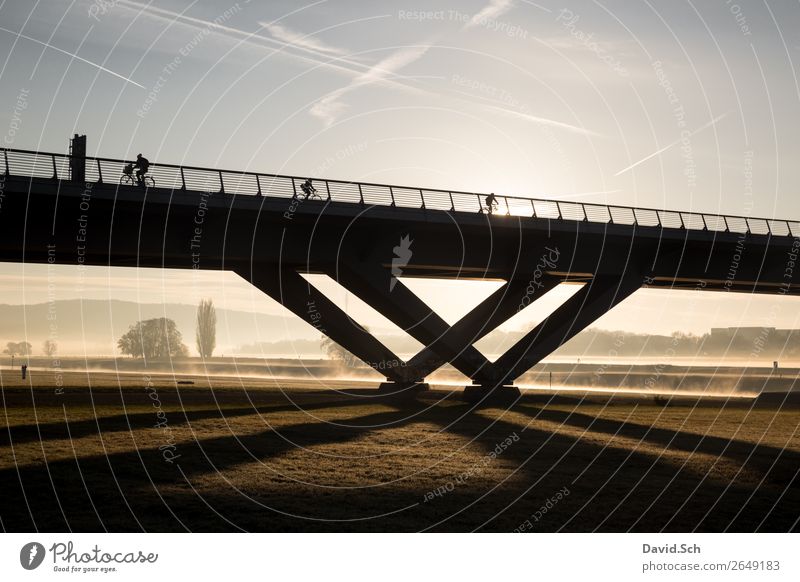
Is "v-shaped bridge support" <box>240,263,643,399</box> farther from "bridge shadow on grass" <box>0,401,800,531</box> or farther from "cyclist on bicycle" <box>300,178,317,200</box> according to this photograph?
"bridge shadow on grass" <box>0,401,800,531</box>

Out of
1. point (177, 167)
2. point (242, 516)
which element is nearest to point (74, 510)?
point (242, 516)

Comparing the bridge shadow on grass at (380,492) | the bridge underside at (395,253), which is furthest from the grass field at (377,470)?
the bridge underside at (395,253)

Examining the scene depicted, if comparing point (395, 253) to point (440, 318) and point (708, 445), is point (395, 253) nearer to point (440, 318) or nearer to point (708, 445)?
point (440, 318)

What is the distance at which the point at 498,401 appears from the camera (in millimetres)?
52000

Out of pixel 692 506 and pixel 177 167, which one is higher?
pixel 177 167

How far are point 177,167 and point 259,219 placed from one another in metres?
5.64

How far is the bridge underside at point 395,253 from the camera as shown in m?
40.8

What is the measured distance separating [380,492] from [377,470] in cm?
335

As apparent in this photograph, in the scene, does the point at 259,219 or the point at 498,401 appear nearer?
the point at 259,219

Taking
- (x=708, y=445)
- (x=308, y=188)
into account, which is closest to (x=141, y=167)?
(x=308, y=188)

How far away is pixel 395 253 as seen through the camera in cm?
4900

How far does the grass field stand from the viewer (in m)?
17.1

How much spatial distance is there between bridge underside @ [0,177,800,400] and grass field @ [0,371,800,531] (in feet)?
26.2
